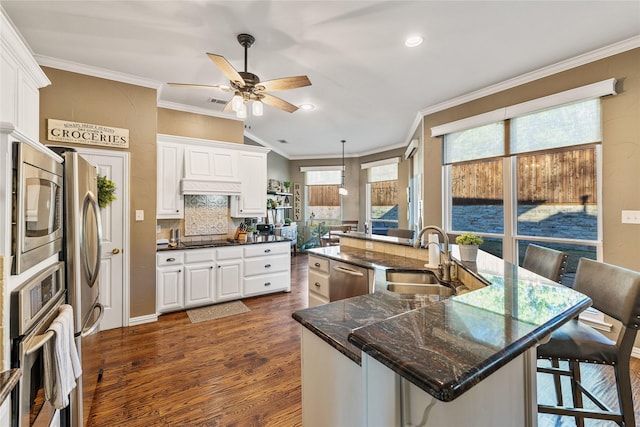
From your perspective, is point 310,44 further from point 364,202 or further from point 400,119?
point 364,202

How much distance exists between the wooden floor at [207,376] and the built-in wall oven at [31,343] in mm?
814

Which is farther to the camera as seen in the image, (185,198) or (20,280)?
(185,198)

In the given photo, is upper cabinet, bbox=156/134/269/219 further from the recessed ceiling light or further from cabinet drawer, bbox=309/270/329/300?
the recessed ceiling light

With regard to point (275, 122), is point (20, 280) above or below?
below

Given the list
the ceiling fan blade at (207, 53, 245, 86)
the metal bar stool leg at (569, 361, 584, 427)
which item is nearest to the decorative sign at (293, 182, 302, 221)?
the ceiling fan blade at (207, 53, 245, 86)

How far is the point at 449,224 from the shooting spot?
4.08 m

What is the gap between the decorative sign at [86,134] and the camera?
2816mm

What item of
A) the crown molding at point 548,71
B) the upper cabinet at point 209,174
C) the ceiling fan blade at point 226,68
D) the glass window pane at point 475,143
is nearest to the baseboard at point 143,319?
the upper cabinet at point 209,174

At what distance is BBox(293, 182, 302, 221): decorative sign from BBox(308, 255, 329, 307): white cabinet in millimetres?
4940

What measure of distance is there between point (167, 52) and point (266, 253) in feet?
8.63

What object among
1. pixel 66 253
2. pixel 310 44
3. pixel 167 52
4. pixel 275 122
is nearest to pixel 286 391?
pixel 66 253

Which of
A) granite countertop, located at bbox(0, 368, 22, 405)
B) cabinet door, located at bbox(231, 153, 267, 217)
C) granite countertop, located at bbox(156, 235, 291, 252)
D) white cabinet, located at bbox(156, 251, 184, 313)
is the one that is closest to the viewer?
granite countertop, located at bbox(0, 368, 22, 405)

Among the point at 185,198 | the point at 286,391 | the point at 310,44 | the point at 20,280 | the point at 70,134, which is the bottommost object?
the point at 286,391

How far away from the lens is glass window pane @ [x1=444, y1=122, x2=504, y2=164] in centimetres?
355
